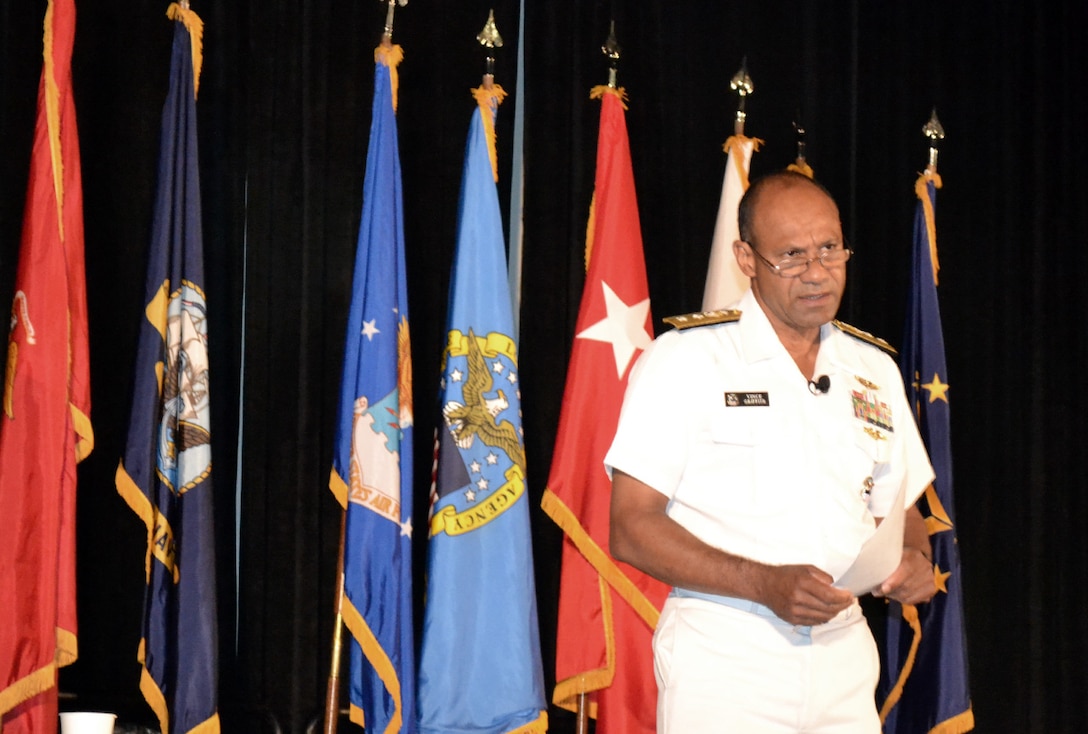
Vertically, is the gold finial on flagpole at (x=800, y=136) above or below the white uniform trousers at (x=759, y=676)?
above

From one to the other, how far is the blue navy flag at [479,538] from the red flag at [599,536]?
0.11m

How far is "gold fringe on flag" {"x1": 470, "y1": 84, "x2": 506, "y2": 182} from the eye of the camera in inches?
136

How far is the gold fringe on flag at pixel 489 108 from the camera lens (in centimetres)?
346

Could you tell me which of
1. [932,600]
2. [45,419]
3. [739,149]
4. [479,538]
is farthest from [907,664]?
[45,419]

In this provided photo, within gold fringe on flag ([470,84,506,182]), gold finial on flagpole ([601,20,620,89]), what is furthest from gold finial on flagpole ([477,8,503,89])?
gold finial on flagpole ([601,20,620,89])

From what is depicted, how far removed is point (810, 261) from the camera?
221 centimetres

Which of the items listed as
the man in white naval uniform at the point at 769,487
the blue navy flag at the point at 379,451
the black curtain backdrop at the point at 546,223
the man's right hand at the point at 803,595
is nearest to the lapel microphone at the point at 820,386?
the man in white naval uniform at the point at 769,487

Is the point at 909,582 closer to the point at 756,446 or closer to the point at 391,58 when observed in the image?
the point at 756,446

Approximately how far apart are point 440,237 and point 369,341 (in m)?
0.59

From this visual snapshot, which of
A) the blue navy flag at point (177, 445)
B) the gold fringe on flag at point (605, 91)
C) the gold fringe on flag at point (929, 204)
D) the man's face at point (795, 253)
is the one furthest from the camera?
the gold fringe on flag at point (929, 204)

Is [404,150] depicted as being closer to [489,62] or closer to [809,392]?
[489,62]

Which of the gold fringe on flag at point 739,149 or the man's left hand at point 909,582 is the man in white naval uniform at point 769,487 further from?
the gold fringe on flag at point 739,149

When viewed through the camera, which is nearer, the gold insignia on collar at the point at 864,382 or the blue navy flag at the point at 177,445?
the gold insignia on collar at the point at 864,382

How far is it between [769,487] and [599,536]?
48.7 inches
